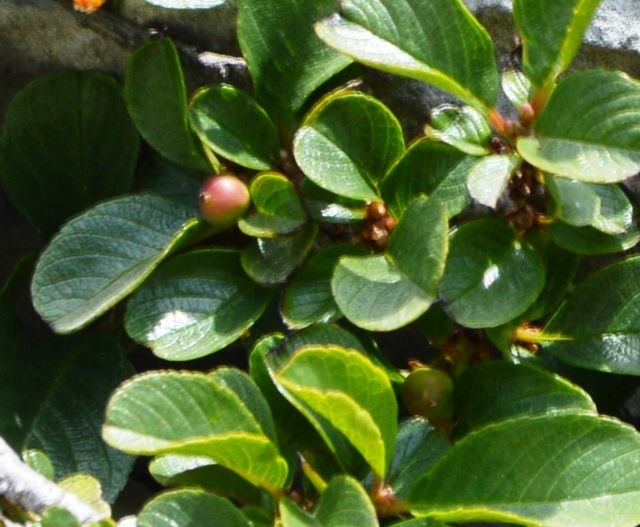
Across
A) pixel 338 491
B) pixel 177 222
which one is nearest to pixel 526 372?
pixel 338 491

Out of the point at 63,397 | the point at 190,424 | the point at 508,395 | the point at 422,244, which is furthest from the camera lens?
the point at 63,397

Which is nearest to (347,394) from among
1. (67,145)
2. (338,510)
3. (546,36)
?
(338,510)

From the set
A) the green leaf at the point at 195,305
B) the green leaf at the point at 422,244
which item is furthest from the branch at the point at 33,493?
the green leaf at the point at 422,244

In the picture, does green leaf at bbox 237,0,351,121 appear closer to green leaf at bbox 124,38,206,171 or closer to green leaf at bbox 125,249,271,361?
green leaf at bbox 124,38,206,171

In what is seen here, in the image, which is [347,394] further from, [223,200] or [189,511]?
[223,200]

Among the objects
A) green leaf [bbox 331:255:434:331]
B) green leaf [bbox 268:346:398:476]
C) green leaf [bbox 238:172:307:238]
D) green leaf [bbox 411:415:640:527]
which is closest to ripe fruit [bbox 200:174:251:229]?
green leaf [bbox 238:172:307:238]

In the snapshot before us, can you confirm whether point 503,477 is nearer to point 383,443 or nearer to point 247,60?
point 383,443
